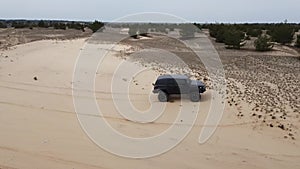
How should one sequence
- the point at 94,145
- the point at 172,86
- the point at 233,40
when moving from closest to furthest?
the point at 94,145
the point at 172,86
the point at 233,40

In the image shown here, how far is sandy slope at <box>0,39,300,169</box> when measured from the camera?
8547 millimetres

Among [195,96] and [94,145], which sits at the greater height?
[195,96]

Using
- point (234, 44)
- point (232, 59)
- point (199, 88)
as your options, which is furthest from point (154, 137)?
→ point (234, 44)

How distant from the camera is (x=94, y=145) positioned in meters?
9.61

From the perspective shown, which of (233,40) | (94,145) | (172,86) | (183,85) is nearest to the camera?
(94,145)

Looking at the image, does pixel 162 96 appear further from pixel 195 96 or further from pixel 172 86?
pixel 195 96

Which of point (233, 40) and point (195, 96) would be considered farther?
point (233, 40)

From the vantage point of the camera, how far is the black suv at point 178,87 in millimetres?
13664

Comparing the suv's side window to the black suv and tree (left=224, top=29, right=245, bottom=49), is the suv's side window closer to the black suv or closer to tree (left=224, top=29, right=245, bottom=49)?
the black suv

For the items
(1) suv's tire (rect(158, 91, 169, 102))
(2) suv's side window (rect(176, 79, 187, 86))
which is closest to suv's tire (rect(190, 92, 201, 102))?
(2) suv's side window (rect(176, 79, 187, 86))

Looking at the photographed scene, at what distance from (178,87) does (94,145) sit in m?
5.04

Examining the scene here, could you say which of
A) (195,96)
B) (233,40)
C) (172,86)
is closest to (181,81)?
(172,86)

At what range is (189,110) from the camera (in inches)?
501

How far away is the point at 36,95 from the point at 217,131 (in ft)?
25.4
